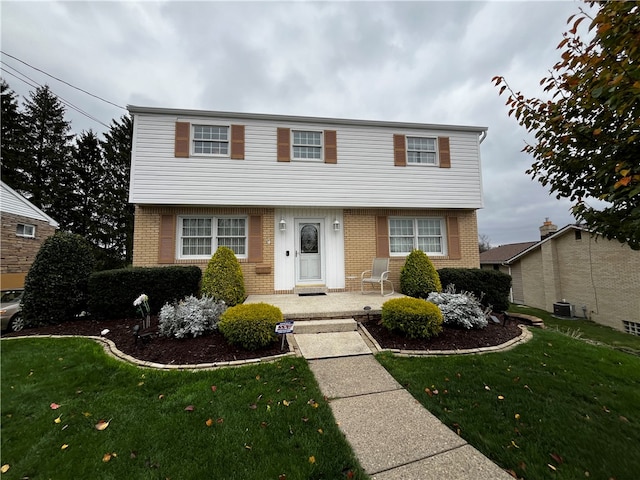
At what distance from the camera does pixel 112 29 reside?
677 cm

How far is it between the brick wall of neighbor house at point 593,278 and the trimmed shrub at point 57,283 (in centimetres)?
2094

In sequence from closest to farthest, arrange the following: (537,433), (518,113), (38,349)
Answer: (537,433) < (518,113) < (38,349)

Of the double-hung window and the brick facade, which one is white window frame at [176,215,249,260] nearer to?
the double-hung window

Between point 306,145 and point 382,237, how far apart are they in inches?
155

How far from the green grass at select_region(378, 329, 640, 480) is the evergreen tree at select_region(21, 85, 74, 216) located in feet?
80.7

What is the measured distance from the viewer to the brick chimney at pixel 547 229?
19.2 meters

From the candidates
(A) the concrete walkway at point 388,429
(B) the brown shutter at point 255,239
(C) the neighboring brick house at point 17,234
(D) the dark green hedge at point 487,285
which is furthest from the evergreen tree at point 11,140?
(D) the dark green hedge at point 487,285

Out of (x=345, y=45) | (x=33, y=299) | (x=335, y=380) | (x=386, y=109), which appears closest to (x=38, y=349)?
(x=33, y=299)

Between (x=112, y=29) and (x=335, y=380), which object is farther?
(x=112, y=29)

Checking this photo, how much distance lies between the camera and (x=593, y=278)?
647 inches

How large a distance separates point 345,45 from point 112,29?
6.43 metres

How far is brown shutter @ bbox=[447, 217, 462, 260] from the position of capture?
9062mm

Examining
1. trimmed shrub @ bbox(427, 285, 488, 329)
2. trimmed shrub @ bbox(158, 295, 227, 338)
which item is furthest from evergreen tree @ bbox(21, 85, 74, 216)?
trimmed shrub @ bbox(427, 285, 488, 329)

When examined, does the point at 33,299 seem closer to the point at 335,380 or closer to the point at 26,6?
the point at 26,6
